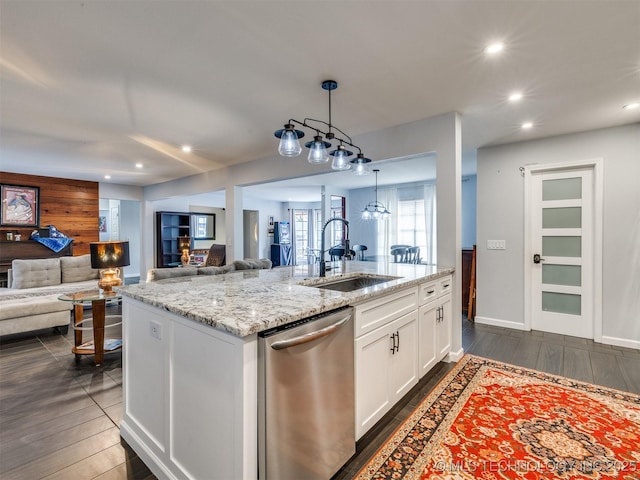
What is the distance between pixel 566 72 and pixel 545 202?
201 cm

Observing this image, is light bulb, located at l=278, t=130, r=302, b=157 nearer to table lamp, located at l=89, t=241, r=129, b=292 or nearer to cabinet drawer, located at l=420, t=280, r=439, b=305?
cabinet drawer, located at l=420, t=280, r=439, b=305

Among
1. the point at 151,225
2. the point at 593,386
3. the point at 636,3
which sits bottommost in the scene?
the point at 593,386

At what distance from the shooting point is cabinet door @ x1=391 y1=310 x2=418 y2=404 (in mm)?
2115

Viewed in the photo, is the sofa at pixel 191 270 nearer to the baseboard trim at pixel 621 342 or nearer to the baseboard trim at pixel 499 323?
the baseboard trim at pixel 499 323

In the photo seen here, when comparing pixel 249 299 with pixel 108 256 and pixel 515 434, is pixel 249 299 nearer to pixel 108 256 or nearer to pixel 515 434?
pixel 515 434

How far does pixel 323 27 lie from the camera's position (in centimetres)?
181

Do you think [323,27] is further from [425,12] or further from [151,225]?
[151,225]

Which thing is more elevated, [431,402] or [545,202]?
[545,202]

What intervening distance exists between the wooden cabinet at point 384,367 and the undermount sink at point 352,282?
44 centimetres

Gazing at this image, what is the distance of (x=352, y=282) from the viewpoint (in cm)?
279

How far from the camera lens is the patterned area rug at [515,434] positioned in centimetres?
163

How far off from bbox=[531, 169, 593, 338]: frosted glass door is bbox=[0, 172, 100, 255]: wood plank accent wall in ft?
26.8

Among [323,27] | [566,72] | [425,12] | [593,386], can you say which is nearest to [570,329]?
[593,386]

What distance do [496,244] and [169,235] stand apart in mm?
7520
